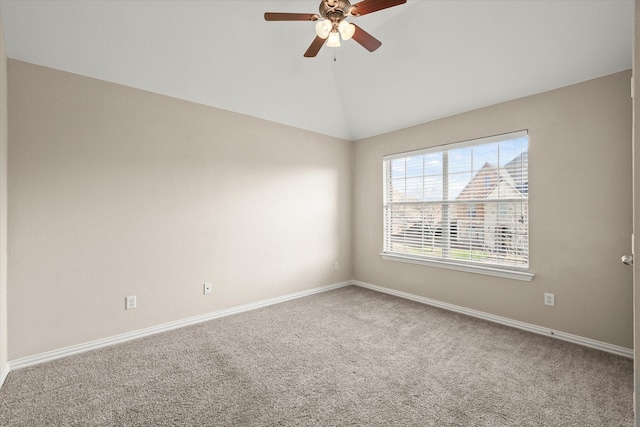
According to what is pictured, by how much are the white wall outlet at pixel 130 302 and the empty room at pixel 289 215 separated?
2 cm

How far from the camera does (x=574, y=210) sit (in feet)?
9.02

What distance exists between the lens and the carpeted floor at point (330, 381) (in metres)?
1.75

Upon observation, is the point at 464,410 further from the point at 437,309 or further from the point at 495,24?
the point at 495,24

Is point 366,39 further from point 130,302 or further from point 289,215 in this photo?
point 130,302

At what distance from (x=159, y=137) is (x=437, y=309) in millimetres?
3665

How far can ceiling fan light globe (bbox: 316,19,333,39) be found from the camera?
2.05 metres

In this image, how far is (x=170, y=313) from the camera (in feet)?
10.0

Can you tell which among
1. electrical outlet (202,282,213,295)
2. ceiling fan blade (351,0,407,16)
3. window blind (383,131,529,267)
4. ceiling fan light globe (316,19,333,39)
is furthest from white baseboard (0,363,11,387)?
window blind (383,131,529,267)

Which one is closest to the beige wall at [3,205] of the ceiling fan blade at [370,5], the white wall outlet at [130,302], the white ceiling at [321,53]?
the white ceiling at [321,53]

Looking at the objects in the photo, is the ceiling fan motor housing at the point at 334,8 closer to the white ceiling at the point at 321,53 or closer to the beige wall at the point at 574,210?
the white ceiling at the point at 321,53

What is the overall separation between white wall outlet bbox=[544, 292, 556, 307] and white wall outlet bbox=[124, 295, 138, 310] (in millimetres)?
3969

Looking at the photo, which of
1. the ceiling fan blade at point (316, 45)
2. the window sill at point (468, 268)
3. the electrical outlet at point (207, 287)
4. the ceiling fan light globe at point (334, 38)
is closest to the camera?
the ceiling fan light globe at point (334, 38)

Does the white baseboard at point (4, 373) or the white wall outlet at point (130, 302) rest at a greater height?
the white wall outlet at point (130, 302)

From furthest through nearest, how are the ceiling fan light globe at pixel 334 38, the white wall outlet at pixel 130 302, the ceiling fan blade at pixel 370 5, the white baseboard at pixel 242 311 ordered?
the white wall outlet at pixel 130 302
the white baseboard at pixel 242 311
the ceiling fan light globe at pixel 334 38
the ceiling fan blade at pixel 370 5
